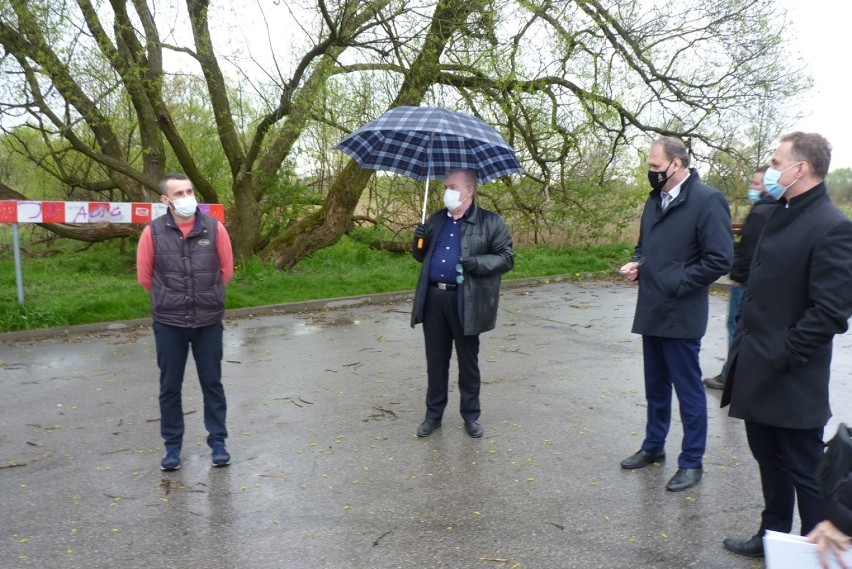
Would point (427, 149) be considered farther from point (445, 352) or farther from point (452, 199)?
point (445, 352)

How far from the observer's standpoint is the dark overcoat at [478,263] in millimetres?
4766

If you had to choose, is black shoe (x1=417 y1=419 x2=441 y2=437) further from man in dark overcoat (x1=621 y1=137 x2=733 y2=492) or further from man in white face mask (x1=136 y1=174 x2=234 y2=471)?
man in dark overcoat (x1=621 y1=137 x2=733 y2=492)

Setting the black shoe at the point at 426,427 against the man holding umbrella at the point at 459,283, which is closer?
the man holding umbrella at the point at 459,283

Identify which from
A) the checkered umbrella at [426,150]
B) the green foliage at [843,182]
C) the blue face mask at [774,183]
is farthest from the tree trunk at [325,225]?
the green foliage at [843,182]

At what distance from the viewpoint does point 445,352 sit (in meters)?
5.02

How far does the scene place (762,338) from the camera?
3000mm

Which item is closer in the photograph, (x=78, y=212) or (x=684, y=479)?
(x=684, y=479)

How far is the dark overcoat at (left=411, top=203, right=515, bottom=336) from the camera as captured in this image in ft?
15.6

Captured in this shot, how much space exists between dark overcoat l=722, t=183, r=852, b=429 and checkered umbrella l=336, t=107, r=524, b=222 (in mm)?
2480

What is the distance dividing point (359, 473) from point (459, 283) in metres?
1.49

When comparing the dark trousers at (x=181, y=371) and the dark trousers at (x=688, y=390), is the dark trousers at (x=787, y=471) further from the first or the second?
the dark trousers at (x=181, y=371)

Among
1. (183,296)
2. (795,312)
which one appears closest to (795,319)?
(795,312)

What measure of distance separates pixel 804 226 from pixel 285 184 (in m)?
13.1

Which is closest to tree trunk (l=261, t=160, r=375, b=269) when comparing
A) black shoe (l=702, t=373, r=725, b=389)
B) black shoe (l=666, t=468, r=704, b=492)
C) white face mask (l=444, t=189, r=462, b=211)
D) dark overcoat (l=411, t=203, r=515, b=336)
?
black shoe (l=702, t=373, r=725, b=389)
